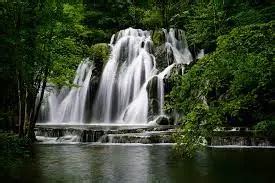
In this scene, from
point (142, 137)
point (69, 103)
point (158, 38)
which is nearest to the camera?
point (142, 137)

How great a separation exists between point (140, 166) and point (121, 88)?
1933cm

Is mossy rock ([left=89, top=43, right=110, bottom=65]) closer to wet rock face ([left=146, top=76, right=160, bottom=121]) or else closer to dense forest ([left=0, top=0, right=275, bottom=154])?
dense forest ([left=0, top=0, right=275, bottom=154])

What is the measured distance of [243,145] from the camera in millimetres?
18078

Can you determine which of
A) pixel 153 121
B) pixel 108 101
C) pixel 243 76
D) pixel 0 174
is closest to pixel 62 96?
pixel 108 101

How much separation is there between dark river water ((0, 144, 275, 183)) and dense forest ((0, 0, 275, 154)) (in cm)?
138

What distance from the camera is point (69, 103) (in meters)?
32.9

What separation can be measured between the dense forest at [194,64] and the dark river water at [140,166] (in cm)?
138

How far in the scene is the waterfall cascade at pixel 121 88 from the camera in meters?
30.6

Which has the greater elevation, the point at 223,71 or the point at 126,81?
the point at 126,81

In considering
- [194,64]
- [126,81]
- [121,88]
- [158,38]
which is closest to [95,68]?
[126,81]

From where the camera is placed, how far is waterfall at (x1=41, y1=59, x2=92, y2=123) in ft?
105

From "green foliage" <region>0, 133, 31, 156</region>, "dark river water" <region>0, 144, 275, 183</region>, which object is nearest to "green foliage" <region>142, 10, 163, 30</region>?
"dark river water" <region>0, 144, 275, 183</region>

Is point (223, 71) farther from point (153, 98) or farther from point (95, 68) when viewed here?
point (95, 68)

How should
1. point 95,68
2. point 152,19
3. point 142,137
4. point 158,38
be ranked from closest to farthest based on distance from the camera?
point 142,137, point 95,68, point 158,38, point 152,19
